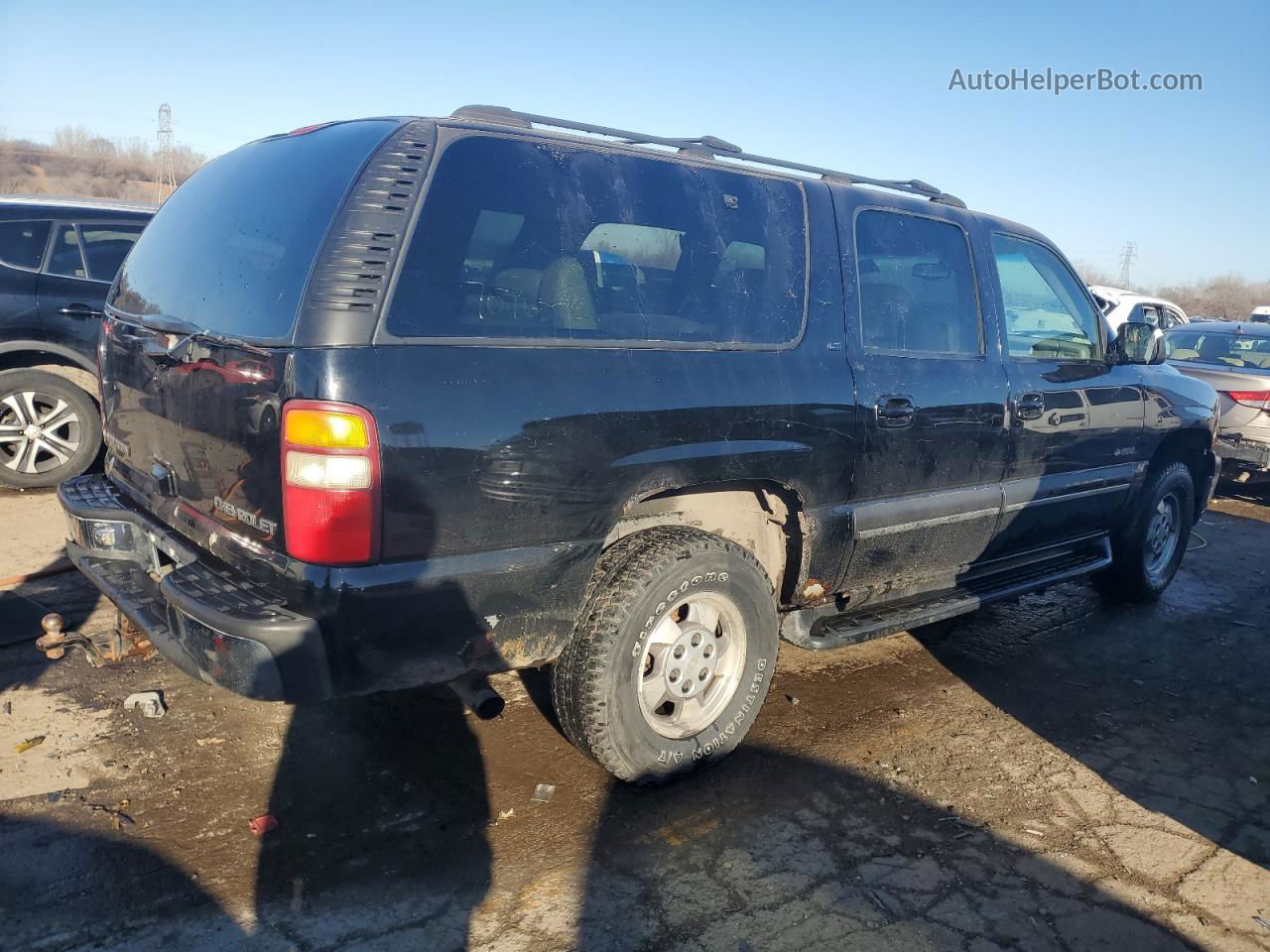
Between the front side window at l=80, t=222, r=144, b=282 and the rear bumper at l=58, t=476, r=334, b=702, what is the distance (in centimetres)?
361

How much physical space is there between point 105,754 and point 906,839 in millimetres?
2670

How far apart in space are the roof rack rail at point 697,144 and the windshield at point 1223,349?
5914 millimetres

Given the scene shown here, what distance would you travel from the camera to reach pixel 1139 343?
4863 millimetres

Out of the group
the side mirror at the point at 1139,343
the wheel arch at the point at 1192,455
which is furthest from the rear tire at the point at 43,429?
the wheel arch at the point at 1192,455

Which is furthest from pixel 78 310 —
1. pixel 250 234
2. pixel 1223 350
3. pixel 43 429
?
pixel 1223 350

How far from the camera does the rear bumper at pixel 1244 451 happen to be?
821 centimetres

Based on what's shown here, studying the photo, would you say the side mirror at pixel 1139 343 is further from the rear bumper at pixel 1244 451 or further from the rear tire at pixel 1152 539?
the rear bumper at pixel 1244 451

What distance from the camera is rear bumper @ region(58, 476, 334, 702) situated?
2.46 m

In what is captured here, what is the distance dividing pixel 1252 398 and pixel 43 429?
9.45 metres

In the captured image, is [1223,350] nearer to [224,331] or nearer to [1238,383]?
[1238,383]

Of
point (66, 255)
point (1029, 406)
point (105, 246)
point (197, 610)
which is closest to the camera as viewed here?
point (197, 610)

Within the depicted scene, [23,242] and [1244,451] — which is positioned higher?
[23,242]

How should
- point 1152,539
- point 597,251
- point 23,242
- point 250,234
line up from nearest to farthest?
point 250,234
point 597,251
point 1152,539
point 23,242

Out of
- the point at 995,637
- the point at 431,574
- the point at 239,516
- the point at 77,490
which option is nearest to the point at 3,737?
the point at 77,490
